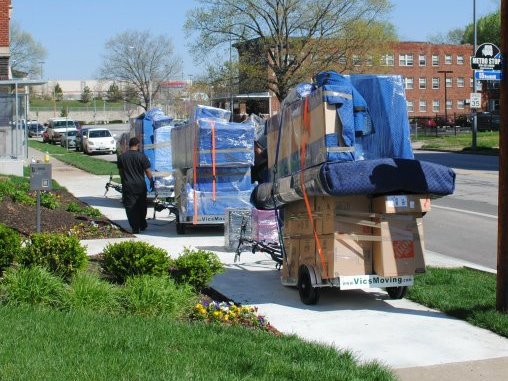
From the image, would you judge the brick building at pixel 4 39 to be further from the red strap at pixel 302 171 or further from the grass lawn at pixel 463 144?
the red strap at pixel 302 171

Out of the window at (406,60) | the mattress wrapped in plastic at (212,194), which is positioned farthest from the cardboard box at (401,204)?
the window at (406,60)

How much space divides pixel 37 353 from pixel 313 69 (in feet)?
143

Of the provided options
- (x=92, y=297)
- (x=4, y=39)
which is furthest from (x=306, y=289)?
(x=4, y=39)

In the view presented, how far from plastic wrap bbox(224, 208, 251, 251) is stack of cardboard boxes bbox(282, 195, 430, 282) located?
399 centimetres

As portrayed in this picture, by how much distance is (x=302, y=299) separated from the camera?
8.53 m

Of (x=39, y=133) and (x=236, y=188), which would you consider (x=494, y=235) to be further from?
(x=39, y=133)

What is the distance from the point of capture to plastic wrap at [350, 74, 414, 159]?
27.0ft

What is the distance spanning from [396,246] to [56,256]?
135 inches

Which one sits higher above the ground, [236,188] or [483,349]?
[236,188]

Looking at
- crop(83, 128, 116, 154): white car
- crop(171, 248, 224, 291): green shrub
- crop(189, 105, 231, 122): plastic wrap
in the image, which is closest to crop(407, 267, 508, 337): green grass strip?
crop(171, 248, 224, 291): green shrub

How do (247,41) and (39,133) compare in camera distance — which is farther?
(39,133)

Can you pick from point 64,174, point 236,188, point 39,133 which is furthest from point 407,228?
point 39,133

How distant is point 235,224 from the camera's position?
12.3m

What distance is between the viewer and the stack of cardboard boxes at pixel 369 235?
796 cm
